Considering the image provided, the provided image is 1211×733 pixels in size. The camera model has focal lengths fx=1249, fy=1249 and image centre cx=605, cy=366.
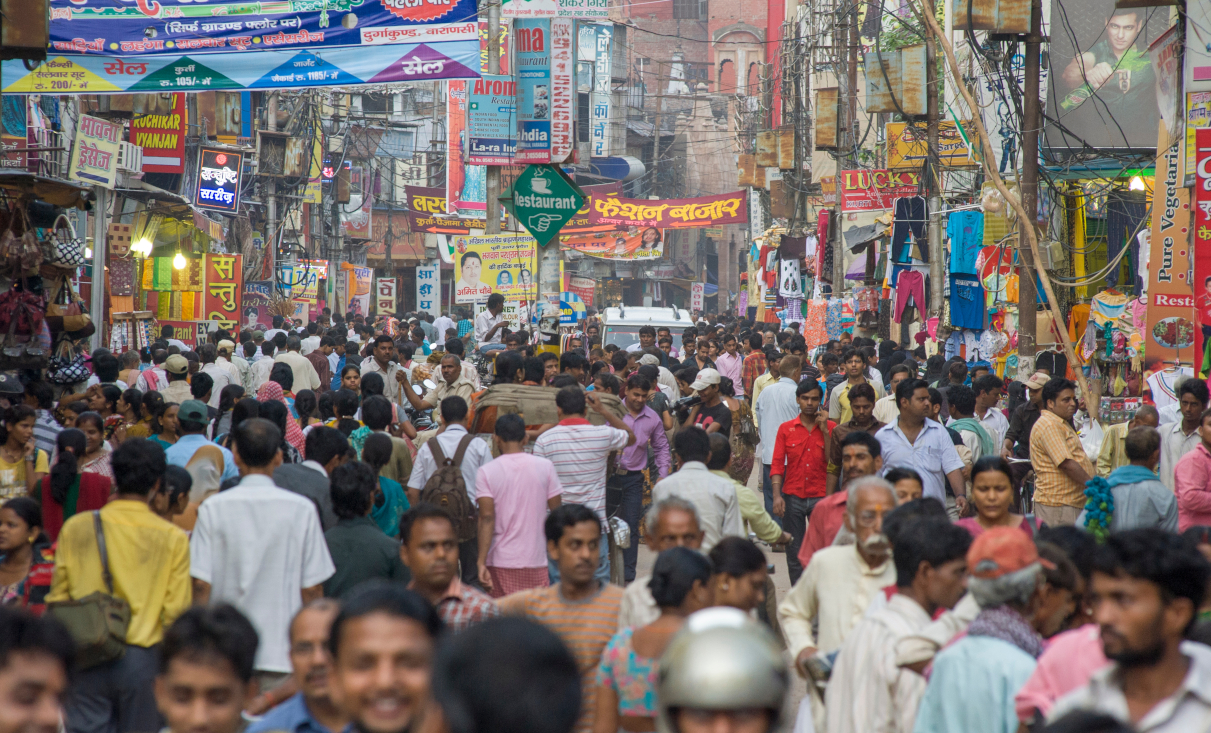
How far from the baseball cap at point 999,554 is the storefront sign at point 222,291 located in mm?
20165

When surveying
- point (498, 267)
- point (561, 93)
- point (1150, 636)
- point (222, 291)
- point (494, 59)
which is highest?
point (494, 59)

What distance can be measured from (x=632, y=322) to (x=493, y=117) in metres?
6.92

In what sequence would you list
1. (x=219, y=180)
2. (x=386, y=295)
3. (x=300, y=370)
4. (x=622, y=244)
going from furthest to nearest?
(x=622, y=244) < (x=386, y=295) < (x=219, y=180) < (x=300, y=370)

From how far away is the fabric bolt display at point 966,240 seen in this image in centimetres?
1703

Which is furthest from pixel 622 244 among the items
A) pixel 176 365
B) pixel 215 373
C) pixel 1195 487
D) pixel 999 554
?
pixel 999 554

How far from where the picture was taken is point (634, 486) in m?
9.04

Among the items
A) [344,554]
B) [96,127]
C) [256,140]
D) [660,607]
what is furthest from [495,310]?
[256,140]

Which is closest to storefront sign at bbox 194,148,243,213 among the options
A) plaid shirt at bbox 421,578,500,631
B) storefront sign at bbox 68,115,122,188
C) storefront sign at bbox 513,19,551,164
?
storefront sign at bbox 68,115,122,188

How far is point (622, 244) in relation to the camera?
1788 inches

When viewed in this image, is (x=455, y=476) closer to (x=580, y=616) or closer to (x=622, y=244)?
(x=580, y=616)

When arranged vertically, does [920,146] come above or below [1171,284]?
above

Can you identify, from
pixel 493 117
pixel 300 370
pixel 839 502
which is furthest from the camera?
pixel 493 117

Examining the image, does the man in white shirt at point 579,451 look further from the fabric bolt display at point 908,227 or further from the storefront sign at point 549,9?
the fabric bolt display at point 908,227

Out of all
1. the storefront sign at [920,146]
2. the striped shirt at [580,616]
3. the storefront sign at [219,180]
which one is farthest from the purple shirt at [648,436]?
the storefront sign at [219,180]
